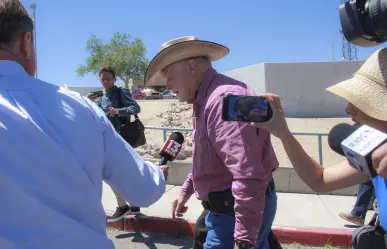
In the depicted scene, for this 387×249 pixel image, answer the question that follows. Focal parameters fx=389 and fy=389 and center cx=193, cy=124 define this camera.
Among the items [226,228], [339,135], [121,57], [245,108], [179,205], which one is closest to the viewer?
[339,135]

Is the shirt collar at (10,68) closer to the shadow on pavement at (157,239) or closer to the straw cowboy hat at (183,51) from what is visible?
the straw cowboy hat at (183,51)

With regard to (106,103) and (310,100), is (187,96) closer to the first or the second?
(106,103)

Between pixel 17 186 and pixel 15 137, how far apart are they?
156mm

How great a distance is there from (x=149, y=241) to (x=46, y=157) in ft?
12.7

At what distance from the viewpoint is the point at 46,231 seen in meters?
1.27

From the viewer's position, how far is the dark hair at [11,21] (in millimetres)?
1330

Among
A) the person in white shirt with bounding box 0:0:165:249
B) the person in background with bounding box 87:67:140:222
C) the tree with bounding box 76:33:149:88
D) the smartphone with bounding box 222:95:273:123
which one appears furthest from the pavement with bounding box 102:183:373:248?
the tree with bounding box 76:33:149:88

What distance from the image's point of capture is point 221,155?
2.11m

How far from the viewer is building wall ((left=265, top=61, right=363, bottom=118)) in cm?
1828

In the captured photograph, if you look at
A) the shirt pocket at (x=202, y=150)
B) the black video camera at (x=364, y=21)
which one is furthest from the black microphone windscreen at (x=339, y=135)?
the shirt pocket at (x=202, y=150)

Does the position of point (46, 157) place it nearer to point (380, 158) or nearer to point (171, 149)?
point (380, 158)

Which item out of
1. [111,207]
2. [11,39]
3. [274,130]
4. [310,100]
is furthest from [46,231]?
[310,100]

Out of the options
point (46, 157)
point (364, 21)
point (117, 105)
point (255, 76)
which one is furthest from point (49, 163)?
point (255, 76)

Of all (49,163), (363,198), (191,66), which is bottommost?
(363,198)
